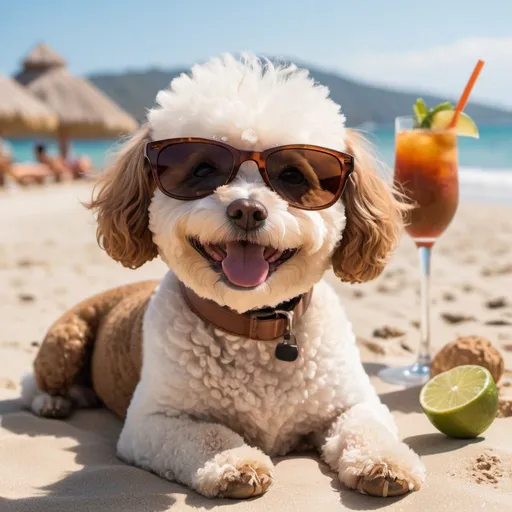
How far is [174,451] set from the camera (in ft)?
8.18

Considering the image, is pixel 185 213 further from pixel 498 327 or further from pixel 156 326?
pixel 498 327

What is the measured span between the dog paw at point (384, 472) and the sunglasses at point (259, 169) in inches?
33.8

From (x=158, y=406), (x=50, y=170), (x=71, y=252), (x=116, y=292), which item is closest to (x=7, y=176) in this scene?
(x=50, y=170)

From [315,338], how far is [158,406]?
0.64 metres

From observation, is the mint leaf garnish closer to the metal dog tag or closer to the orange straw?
the orange straw

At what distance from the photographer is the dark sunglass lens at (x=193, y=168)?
2.44m

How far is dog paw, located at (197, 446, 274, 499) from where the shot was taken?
2256 mm

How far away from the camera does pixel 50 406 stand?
3.35 m

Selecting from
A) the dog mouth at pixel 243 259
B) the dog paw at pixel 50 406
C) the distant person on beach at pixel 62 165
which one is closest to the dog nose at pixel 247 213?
the dog mouth at pixel 243 259

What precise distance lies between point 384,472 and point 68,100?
23232mm

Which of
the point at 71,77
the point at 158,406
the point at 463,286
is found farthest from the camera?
the point at 71,77

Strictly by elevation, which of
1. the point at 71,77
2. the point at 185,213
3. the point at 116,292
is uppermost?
the point at 71,77

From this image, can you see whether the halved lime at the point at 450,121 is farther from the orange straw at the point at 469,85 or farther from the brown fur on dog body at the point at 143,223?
the brown fur on dog body at the point at 143,223

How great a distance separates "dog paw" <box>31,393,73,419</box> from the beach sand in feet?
0.18
